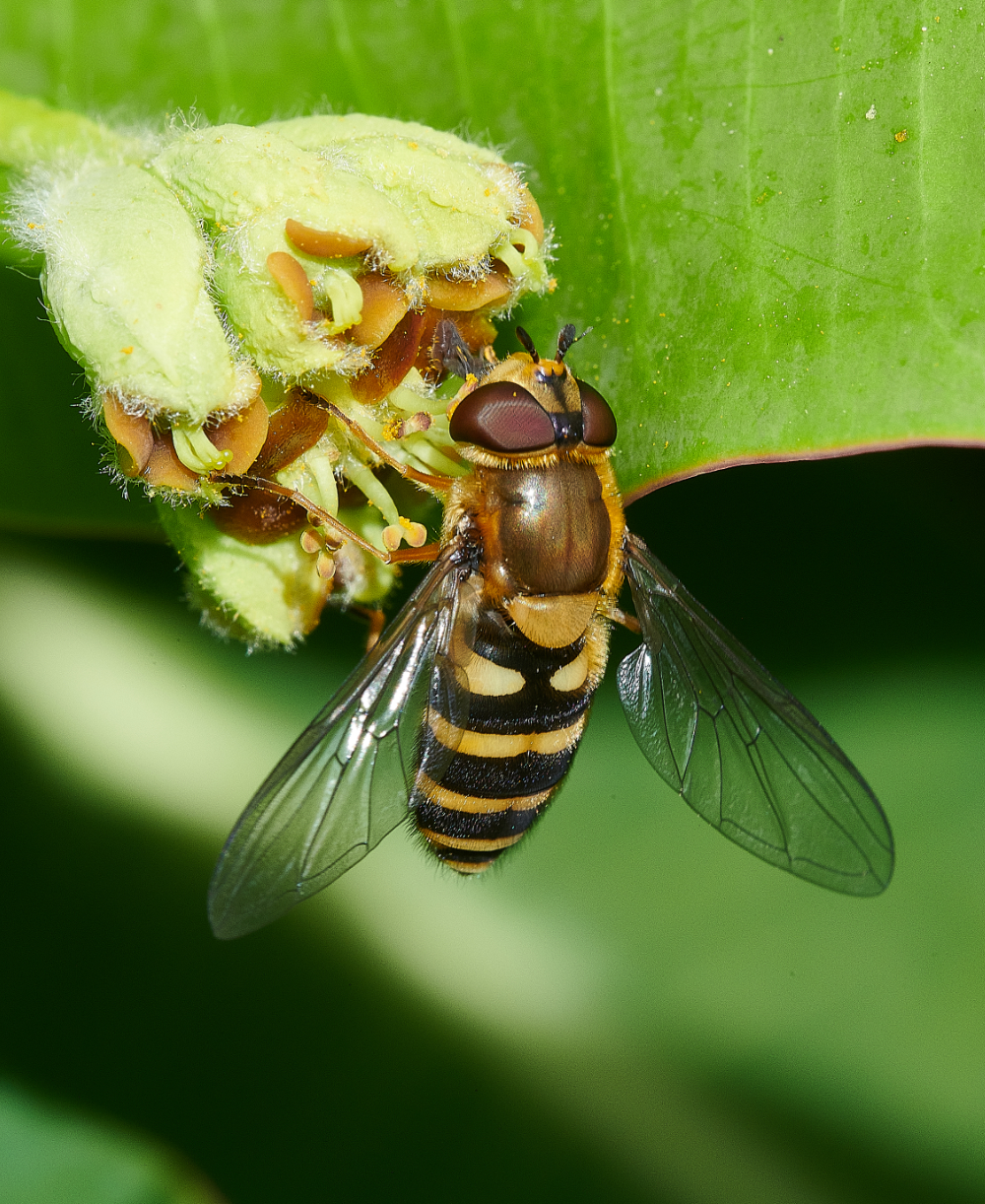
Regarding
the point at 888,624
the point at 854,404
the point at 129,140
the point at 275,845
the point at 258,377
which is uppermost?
the point at 129,140

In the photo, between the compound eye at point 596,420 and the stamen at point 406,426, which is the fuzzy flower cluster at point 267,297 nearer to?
the stamen at point 406,426

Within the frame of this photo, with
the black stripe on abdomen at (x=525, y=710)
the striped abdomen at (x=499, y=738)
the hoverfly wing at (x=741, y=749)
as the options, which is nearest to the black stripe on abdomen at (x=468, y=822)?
the striped abdomen at (x=499, y=738)

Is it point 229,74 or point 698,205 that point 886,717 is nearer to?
point 698,205

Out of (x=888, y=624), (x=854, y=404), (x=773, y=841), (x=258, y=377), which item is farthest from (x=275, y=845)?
(x=888, y=624)

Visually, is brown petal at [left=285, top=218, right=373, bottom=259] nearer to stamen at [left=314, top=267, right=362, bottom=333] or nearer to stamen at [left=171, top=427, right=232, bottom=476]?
stamen at [left=314, top=267, right=362, bottom=333]

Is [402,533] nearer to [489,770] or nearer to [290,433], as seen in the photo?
[290,433]

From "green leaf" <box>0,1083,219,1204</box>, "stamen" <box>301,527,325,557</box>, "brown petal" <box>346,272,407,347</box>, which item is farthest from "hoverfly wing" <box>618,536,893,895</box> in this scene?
"green leaf" <box>0,1083,219,1204</box>

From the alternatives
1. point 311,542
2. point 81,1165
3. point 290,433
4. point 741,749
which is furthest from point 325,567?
point 81,1165
